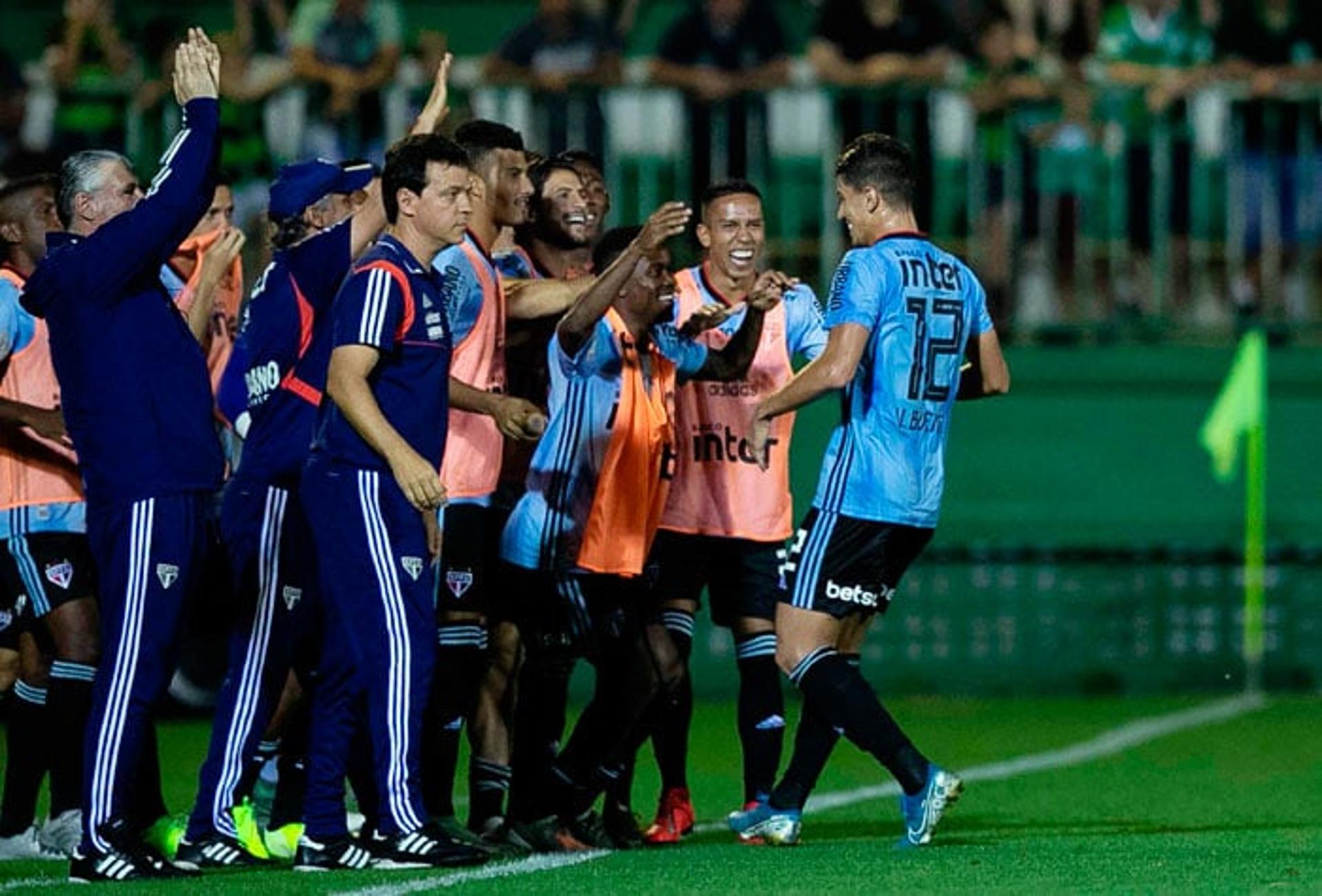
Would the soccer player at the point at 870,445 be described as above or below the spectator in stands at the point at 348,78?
below

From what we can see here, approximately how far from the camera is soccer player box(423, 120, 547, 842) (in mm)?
9555

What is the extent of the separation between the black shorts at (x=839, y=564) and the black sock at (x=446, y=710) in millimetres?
1043

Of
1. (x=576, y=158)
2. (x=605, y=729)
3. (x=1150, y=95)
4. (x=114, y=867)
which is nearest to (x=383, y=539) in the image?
(x=114, y=867)

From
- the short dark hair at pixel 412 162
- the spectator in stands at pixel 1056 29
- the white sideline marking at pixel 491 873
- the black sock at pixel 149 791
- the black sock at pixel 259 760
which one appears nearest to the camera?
the white sideline marking at pixel 491 873

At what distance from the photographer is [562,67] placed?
57.2 ft

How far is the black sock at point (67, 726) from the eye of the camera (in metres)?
9.88

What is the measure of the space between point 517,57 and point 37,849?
8.54 m

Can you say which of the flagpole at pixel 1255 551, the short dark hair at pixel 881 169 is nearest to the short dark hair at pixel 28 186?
the short dark hair at pixel 881 169

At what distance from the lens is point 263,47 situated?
18312 mm

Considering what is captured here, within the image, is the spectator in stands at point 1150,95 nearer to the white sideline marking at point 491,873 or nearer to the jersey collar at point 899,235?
the jersey collar at point 899,235

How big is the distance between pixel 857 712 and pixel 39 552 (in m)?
2.83

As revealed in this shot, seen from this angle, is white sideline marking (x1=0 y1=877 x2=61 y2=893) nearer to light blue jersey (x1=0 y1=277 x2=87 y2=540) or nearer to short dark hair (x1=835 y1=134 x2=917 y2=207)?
light blue jersey (x1=0 y1=277 x2=87 y2=540)

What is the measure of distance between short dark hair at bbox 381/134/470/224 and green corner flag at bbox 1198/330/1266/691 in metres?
8.52

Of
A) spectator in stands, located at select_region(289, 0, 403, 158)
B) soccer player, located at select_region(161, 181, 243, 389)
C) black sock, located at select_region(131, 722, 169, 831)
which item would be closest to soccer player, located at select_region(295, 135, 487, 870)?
black sock, located at select_region(131, 722, 169, 831)
